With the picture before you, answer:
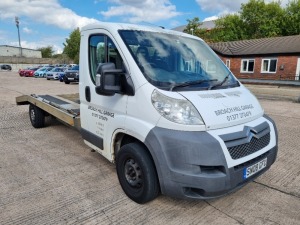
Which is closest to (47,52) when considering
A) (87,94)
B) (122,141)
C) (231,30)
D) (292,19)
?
(231,30)

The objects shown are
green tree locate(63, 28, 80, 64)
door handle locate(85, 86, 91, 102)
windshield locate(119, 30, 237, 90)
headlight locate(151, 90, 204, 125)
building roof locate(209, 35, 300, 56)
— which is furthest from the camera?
green tree locate(63, 28, 80, 64)

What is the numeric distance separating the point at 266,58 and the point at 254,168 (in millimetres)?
24650

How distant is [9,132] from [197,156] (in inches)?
217

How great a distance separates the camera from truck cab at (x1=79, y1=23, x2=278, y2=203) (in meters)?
2.48

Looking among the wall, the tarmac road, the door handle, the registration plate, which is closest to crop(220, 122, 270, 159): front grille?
the registration plate

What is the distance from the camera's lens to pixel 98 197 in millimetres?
3227

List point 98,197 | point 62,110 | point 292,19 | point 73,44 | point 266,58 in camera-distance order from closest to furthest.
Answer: point 98,197, point 62,110, point 266,58, point 292,19, point 73,44

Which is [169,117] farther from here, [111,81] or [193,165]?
[111,81]

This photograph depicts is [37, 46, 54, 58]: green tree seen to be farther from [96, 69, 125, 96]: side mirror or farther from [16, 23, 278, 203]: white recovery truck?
[96, 69, 125, 96]: side mirror

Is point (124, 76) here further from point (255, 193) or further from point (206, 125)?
point (255, 193)

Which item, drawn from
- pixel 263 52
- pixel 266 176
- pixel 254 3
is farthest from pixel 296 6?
pixel 266 176

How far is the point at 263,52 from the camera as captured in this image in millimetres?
24312

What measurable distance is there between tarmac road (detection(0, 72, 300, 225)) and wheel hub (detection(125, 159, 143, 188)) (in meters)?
0.27

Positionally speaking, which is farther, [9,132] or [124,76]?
[9,132]
